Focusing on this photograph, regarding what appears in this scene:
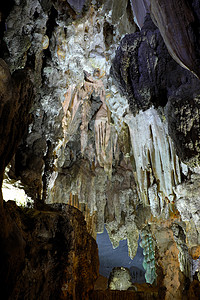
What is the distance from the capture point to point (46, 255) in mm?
2643

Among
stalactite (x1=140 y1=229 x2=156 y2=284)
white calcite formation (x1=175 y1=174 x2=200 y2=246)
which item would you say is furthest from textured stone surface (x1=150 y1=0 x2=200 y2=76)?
stalactite (x1=140 y1=229 x2=156 y2=284)

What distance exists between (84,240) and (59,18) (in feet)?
13.1

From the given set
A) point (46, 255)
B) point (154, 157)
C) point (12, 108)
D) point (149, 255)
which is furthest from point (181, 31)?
point (149, 255)

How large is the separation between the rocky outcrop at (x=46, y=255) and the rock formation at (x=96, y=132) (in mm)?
12

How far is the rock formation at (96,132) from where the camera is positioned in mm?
2322

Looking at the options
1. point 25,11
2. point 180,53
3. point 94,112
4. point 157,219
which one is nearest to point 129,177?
point 157,219

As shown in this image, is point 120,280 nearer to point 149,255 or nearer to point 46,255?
point 149,255

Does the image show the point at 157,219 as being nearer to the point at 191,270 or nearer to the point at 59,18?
the point at 191,270

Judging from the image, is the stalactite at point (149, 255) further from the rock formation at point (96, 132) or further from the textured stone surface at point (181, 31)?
the textured stone surface at point (181, 31)

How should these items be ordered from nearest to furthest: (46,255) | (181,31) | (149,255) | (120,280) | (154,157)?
(181,31)
(46,255)
(154,157)
(120,280)
(149,255)

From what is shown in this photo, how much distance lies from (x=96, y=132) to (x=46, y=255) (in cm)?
557

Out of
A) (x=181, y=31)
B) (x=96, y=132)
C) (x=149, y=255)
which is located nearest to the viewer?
(x=181, y=31)

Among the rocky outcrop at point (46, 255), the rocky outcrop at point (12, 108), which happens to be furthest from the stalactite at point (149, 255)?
the rocky outcrop at point (12, 108)

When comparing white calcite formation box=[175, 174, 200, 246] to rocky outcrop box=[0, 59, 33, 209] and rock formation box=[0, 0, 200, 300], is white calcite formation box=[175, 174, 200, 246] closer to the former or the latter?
rock formation box=[0, 0, 200, 300]
